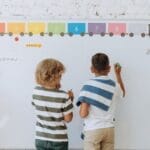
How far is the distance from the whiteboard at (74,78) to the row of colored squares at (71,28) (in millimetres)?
33

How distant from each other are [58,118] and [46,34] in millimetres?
500

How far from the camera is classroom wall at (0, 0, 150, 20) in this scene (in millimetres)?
2105

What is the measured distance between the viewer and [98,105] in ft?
6.30

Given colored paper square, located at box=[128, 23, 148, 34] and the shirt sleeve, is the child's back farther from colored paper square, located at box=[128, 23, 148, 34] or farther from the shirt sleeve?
colored paper square, located at box=[128, 23, 148, 34]

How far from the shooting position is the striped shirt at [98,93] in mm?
1917

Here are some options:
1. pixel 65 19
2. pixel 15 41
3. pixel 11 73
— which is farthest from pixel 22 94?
pixel 65 19

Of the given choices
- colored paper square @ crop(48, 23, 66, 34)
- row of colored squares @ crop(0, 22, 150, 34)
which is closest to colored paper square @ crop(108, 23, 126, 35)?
row of colored squares @ crop(0, 22, 150, 34)

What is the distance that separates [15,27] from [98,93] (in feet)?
1.99

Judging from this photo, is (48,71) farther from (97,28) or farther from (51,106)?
(97,28)

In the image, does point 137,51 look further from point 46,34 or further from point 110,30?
point 46,34

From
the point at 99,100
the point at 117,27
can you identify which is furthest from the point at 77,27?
the point at 99,100

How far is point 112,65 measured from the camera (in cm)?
213

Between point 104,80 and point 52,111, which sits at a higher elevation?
point 104,80

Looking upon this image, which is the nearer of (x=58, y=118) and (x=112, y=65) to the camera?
(x=58, y=118)
